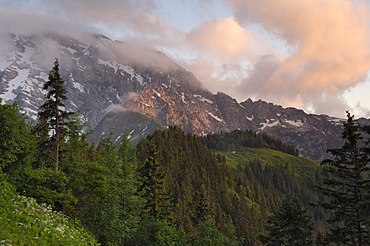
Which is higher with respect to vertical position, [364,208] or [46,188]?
[364,208]

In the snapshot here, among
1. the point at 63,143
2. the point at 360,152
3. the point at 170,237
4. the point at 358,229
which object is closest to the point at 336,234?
the point at 358,229

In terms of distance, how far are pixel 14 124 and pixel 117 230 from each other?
13.1 metres

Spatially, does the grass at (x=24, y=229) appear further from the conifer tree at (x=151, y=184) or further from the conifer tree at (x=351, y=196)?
the conifer tree at (x=151, y=184)

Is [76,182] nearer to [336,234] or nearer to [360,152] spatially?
[336,234]

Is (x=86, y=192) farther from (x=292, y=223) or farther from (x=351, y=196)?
(x=292, y=223)

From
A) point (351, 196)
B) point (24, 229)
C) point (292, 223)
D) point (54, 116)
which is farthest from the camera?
point (292, 223)

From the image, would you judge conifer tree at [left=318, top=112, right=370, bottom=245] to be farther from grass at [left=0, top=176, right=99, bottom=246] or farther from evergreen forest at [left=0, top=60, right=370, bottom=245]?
grass at [left=0, top=176, right=99, bottom=246]

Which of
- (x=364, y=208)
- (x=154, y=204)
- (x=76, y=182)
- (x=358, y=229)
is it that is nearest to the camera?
(x=364, y=208)

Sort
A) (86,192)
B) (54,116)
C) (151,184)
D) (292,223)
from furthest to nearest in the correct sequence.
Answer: (151,184) < (292,223) < (54,116) < (86,192)

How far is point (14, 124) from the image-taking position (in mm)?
25500

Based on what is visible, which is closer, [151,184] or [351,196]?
[351,196]

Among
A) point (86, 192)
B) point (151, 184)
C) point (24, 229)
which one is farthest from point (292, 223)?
Result: point (24, 229)

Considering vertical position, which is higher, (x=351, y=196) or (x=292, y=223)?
(x=351, y=196)

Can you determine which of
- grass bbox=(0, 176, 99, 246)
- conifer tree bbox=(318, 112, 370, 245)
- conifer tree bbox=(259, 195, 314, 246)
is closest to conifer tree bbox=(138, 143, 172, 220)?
conifer tree bbox=(259, 195, 314, 246)
